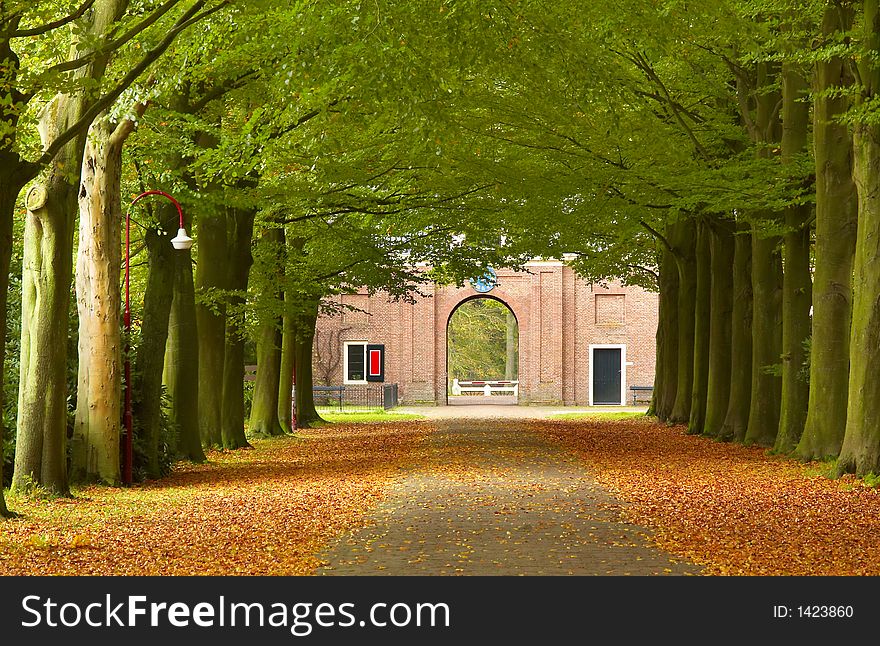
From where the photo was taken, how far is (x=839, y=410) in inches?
664

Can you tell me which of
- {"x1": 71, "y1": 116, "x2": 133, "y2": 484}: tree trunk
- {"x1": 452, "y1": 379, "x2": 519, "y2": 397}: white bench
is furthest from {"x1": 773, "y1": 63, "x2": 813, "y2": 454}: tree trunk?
{"x1": 452, "y1": 379, "x2": 519, "y2": 397}: white bench

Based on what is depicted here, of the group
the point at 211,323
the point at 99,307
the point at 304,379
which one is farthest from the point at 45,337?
the point at 304,379

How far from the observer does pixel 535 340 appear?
168 feet

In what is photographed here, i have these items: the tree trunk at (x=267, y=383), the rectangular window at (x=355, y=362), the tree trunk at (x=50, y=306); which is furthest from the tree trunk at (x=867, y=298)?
the rectangular window at (x=355, y=362)

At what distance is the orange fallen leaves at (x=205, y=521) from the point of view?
351 inches

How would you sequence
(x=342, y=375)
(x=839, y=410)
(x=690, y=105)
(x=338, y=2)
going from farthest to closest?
(x=342, y=375), (x=690, y=105), (x=839, y=410), (x=338, y=2)

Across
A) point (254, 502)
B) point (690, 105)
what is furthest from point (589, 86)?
point (690, 105)

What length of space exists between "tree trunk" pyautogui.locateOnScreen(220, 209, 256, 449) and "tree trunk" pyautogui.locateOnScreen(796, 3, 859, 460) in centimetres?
967

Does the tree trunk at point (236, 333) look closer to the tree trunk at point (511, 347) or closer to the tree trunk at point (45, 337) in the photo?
the tree trunk at point (45, 337)

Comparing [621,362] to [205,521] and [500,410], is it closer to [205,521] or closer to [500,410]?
[500,410]

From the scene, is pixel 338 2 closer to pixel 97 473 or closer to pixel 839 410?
pixel 97 473

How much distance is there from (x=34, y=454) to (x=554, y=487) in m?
6.06

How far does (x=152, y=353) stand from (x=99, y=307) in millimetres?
2148

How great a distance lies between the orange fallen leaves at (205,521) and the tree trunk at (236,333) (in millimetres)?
2632
